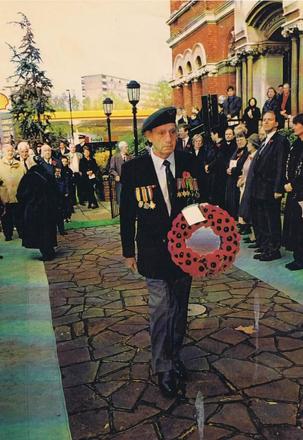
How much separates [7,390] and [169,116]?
241cm

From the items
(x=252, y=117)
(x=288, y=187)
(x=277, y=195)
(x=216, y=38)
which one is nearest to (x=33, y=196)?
(x=277, y=195)

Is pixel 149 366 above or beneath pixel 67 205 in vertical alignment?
beneath

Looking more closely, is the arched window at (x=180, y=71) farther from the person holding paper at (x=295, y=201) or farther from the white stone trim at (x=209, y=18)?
the person holding paper at (x=295, y=201)

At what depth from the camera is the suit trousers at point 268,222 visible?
662 cm

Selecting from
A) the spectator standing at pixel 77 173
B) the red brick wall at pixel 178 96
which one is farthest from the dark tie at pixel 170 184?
the red brick wall at pixel 178 96

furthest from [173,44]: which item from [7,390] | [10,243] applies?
[7,390]

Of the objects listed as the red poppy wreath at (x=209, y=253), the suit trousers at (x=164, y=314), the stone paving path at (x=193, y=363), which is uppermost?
the red poppy wreath at (x=209, y=253)

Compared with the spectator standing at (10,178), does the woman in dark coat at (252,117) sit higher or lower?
higher

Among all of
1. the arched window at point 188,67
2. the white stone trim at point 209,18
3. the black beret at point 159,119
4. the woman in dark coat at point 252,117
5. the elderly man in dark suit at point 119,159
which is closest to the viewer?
the black beret at point 159,119

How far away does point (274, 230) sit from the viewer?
6.64 metres

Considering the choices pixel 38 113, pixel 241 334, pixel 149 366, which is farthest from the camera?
pixel 38 113

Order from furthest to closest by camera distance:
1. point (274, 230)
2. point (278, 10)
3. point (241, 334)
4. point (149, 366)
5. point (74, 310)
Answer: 1. point (278, 10)
2. point (274, 230)
3. point (74, 310)
4. point (241, 334)
5. point (149, 366)

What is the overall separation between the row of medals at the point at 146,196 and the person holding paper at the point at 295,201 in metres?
3.11

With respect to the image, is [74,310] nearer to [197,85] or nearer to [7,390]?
[7,390]
